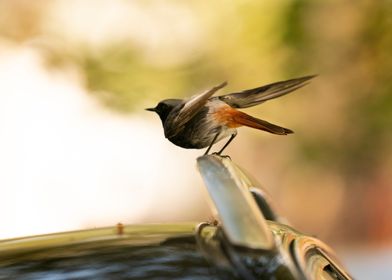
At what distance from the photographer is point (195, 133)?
3.34 feet

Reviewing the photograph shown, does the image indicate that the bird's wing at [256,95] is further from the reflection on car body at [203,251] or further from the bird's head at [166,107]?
the reflection on car body at [203,251]

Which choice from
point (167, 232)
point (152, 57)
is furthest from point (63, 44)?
point (167, 232)

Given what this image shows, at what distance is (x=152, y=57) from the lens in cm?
304

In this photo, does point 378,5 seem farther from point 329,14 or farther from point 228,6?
point 228,6

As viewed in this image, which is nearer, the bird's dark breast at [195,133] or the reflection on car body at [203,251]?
the reflection on car body at [203,251]

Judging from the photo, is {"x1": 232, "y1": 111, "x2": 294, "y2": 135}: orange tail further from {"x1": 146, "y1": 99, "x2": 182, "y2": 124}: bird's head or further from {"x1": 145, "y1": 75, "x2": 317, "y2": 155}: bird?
{"x1": 146, "y1": 99, "x2": 182, "y2": 124}: bird's head

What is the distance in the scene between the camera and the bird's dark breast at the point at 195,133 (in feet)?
3.32

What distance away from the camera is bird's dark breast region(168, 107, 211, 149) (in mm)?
1013

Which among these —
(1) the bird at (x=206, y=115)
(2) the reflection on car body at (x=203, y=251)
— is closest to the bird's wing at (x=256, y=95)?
(1) the bird at (x=206, y=115)

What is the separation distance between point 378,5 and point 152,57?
3.44ft

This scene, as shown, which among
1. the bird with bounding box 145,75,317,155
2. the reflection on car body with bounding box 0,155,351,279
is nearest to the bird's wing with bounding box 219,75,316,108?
the bird with bounding box 145,75,317,155

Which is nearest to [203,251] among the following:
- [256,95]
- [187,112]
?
[187,112]

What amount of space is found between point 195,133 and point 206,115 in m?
0.03

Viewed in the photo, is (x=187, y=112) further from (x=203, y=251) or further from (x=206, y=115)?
(x=203, y=251)
